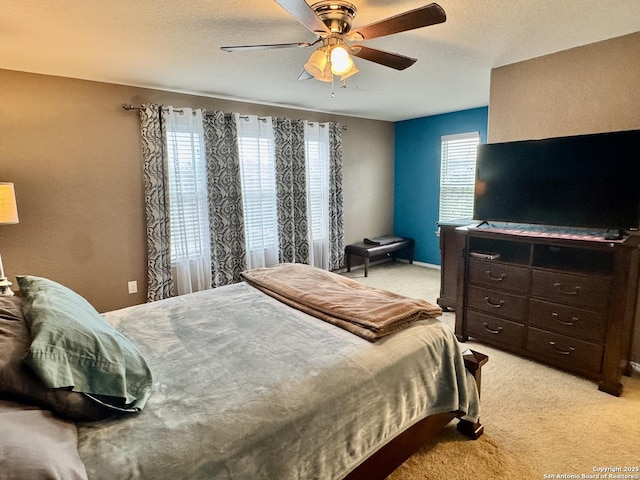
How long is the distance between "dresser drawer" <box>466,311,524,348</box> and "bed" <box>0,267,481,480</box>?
1101mm

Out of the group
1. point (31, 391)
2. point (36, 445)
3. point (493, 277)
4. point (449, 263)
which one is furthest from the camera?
point (449, 263)

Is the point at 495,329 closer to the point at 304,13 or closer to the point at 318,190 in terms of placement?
the point at 304,13

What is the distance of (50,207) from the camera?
314 centimetres

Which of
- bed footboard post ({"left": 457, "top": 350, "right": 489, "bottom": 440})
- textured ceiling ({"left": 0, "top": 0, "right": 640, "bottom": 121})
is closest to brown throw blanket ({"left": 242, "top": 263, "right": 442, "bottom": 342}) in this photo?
bed footboard post ({"left": 457, "top": 350, "right": 489, "bottom": 440})

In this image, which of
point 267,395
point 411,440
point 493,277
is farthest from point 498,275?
point 267,395

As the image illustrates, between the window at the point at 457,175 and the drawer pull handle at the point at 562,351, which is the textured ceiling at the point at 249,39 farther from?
the drawer pull handle at the point at 562,351

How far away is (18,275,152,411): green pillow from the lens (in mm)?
1048

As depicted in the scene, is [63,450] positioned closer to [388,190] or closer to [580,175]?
[580,175]

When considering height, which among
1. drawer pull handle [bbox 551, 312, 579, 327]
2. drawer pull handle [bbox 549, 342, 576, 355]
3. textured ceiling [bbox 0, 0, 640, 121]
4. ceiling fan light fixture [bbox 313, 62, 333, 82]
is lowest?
drawer pull handle [bbox 549, 342, 576, 355]

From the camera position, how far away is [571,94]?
271 centimetres

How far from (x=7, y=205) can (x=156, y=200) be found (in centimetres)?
122

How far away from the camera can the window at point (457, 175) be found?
499 cm

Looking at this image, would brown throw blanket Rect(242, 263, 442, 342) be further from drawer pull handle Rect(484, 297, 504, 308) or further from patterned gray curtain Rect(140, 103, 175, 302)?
patterned gray curtain Rect(140, 103, 175, 302)

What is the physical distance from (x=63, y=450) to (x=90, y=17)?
2.28 meters
